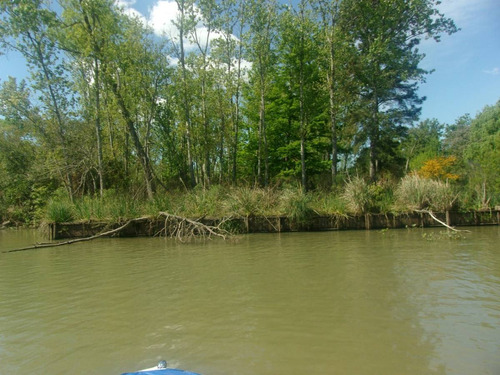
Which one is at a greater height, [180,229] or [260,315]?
[180,229]

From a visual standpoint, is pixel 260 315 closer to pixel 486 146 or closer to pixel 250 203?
pixel 250 203

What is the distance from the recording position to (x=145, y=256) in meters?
8.68

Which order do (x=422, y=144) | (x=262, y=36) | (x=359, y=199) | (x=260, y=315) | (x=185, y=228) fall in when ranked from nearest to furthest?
1. (x=260, y=315)
2. (x=185, y=228)
3. (x=359, y=199)
4. (x=262, y=36)
5. (x=422, y=144)

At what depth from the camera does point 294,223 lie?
13656 mm

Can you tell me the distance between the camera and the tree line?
16188 millimetres

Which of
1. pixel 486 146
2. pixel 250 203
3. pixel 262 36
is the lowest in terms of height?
pixel 250 203

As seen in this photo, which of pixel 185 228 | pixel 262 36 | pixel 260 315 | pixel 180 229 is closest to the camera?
pixel 260 315

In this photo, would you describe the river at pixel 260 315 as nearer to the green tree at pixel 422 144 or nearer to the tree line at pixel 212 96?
the tree line at pixel 212 96


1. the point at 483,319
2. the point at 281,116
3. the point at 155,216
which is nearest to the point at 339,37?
the point at 281,116

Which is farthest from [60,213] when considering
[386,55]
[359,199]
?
[386,55]

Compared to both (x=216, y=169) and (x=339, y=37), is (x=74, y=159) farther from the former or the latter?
(x=339, y=37)

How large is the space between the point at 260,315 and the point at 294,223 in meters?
9.66

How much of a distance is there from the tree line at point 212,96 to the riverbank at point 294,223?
94.2 inches

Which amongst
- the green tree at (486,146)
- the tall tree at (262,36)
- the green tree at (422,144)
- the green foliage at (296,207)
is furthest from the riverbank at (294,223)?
the green tree at (422,144)
